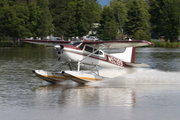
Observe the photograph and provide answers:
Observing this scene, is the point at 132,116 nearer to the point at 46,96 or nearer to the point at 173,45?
the point at 46,96

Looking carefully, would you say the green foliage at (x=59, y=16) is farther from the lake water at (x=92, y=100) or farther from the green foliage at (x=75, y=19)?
the lake water at (x=92, y=100)

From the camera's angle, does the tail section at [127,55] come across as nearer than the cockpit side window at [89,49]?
No

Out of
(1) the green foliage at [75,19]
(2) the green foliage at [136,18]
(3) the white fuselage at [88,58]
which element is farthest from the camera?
(2) the green foliage at [136,18]

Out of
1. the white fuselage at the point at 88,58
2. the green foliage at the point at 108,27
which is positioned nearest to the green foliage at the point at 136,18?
the green foliage at the point at 108,27

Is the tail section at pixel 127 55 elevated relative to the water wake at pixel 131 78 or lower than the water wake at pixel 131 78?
elevated

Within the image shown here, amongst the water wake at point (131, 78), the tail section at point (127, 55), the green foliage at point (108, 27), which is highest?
the green foliage at point (108, 27)

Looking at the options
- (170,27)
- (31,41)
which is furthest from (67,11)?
(31,41)

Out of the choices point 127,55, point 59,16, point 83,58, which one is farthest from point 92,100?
point 59,16

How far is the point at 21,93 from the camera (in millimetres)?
10961

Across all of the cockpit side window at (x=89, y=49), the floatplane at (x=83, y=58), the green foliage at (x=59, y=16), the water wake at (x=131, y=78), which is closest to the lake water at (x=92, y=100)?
the water wake at (x=131, y=78)

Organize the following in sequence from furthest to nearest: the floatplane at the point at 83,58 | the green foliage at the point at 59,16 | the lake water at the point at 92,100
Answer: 1. the green foliage at the point at 59,16
2. the floatplane at the point at 83,58
3. the lake water at the point at 92,100

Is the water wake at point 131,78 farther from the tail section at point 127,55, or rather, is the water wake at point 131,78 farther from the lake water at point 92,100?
the tail section at point 127,55

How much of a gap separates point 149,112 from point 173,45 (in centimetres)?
6189

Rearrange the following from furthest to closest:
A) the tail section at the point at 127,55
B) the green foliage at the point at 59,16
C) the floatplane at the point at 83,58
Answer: the green foliage at the point at 59,16 → the tail section at the point at 127,55 → the floatplane at the point at 83,58
